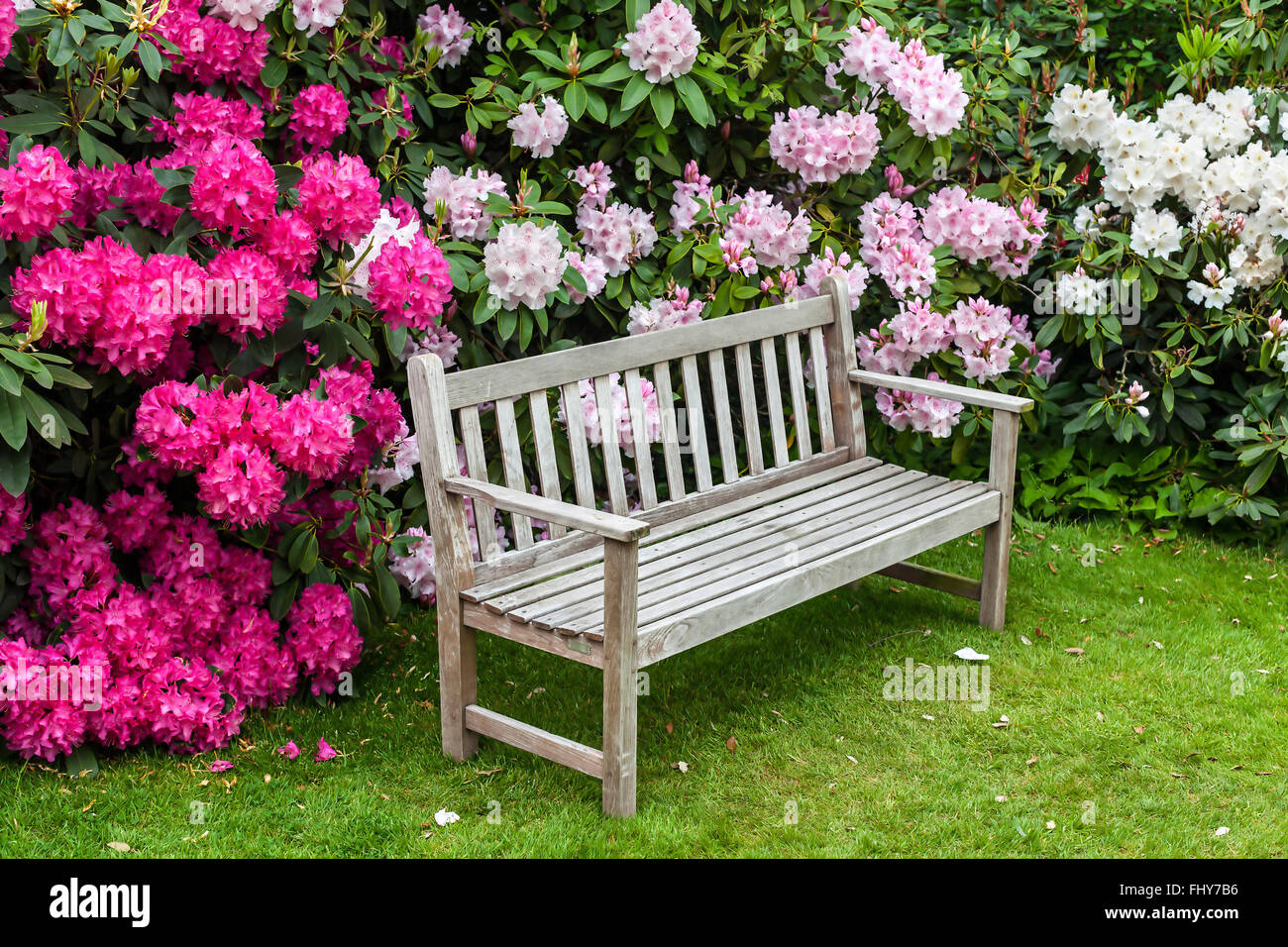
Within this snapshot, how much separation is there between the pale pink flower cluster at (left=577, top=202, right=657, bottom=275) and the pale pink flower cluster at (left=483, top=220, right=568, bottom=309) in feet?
1.38

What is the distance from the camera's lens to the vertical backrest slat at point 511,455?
3.62 metres

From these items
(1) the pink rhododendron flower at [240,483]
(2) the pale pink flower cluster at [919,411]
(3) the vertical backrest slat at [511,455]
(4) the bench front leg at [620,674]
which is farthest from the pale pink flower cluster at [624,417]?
(2) the pale pink flower cluster at [919,411]

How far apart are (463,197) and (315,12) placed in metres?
0.68

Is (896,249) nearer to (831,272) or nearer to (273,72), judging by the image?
(831,272)

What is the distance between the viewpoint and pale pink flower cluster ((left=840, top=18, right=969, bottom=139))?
15.6ft

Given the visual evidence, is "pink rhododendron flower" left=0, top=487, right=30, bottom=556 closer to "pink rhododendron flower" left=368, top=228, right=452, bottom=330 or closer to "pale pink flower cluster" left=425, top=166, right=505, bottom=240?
"pink rhododendron flower" left=368, top=228, right=452, bottom=330

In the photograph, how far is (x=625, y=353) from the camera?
3.90 m

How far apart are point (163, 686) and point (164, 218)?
1.17 meters

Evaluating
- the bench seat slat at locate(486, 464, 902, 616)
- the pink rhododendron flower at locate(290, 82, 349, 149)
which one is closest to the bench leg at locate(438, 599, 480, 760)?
the bench seat slat at locate(486, 464, 902, 616)

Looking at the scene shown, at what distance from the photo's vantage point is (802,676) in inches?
167

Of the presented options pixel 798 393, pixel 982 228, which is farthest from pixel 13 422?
pixel 982 228

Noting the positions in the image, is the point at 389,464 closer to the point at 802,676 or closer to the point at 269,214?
the point at 269,214

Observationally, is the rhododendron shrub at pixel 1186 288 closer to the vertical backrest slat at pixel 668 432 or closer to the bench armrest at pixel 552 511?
the vertical backrest slat at pixel 668 432

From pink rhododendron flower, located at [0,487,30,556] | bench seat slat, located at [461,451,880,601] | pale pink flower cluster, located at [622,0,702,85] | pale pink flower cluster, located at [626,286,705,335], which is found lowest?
bench seat slat, located at [461,451,880,601]
